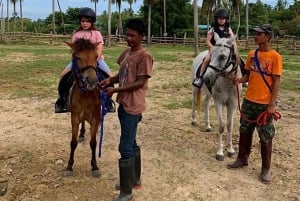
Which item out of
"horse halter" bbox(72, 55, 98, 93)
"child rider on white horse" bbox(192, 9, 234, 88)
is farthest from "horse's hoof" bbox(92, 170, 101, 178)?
"child rider on white horse" bbox(192, 9, 234, 88)

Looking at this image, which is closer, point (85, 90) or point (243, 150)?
point (85, 90)

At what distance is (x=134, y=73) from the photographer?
3719 mm

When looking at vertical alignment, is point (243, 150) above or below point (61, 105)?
below

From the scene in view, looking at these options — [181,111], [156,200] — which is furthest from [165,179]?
[181,111]

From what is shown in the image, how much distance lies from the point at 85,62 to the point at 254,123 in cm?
223

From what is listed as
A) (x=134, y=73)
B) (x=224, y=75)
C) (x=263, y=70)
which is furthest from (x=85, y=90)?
(x=263, y=70)

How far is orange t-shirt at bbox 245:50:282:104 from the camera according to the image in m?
4.37

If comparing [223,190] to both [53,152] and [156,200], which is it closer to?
[156,200]

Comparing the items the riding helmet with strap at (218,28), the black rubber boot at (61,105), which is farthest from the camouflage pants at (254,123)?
the black rubber boot at (61,105)

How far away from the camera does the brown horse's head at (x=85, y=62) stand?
4.12m

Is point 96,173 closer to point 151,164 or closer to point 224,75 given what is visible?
point 151,164

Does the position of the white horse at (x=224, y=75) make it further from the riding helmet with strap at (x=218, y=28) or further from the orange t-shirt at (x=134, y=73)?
the orange t-shirt at (x=134, y=73)

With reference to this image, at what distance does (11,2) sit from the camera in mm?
45375

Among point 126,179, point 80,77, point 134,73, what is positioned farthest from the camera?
point 80,77
